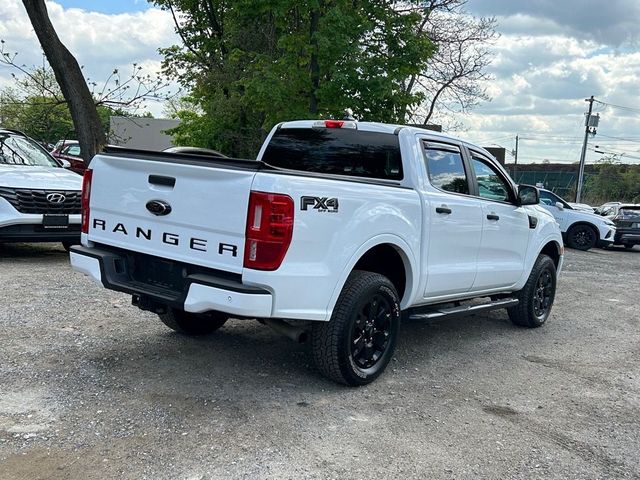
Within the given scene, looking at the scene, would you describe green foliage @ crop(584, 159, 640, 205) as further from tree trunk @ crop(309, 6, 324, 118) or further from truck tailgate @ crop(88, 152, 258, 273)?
truck tailgate @ crop(88, 152, 258, 273)

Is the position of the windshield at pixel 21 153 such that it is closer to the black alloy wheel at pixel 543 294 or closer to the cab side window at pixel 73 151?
the black alloy wheel at pixel 543 294

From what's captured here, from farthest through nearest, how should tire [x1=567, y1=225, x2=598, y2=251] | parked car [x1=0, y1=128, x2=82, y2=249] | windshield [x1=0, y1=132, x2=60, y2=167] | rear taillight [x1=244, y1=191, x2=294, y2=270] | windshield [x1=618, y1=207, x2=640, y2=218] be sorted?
windshield [x1=618, y1=207, x2=640, y2=218] < tire [x1=567, y1=225, x2=598, y2=251] < windshield [x1=0, y1=132, x2=60, y2=167] < parked car [x1=0, y1=128, x2=82, y2=249] < rear taillight [x1=244, y1=191, x2=294, y2=270]

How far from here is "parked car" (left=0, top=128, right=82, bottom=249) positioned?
27.3ft

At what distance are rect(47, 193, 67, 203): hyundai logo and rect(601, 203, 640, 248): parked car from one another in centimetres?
1621

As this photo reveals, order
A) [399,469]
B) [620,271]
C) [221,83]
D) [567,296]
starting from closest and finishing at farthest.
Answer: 1. [399,469]
2. [567,296]
3. [620,271]
4. [221,83]

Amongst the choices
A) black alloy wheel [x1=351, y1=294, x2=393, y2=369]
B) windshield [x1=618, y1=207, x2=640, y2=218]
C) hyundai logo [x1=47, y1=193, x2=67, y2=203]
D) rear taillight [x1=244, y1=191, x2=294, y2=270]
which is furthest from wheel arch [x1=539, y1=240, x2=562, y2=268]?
windshield [x1=618, y1=207, x2=640, y2=218]

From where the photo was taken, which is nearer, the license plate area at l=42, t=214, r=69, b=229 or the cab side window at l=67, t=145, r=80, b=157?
the license plate area at l=42, t=214, r=69, b=229

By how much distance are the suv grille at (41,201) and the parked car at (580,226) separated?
43.9 ft

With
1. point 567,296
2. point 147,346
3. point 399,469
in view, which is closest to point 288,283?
point 399,469

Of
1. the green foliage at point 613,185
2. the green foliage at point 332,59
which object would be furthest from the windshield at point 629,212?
the green foliage at point 613,185

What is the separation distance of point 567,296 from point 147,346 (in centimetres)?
677

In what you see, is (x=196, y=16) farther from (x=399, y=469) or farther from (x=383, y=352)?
(x=399, y=469)

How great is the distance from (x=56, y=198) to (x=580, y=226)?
1480 cm

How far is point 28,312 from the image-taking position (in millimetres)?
6113
